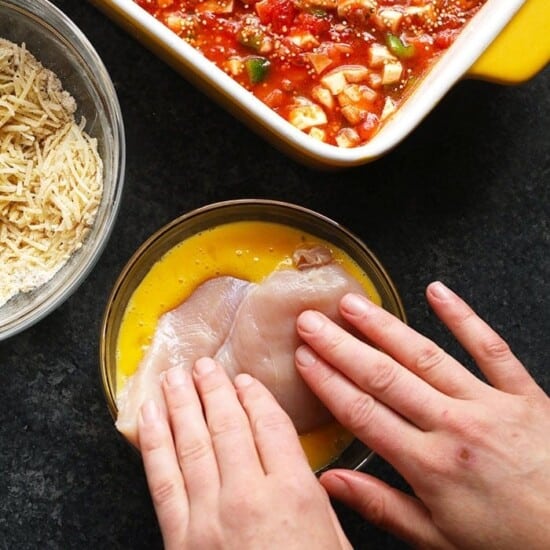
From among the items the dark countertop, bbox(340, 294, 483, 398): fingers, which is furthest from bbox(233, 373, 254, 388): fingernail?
the dark countertop

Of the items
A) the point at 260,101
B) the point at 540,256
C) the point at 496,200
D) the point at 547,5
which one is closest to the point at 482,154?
the point at 496,200

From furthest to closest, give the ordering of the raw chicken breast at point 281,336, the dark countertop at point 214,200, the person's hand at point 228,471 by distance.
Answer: the dark countertop at point 214,200
the raw chicken breast at point 281,336
the person's hand at point 228,471

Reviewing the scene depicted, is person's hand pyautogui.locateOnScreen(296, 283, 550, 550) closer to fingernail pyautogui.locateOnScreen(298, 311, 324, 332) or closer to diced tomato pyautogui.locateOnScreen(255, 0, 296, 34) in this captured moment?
fingernail pyautogui.locateOnScreen(298, 311, 324, 332)

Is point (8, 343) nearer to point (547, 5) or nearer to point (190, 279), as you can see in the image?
point (190, 279)

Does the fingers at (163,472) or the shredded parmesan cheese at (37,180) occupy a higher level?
the shredded parmesan cheese at (37,180)

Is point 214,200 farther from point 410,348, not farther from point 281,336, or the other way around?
point 410,348

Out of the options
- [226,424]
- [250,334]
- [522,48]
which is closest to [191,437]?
[226,424]

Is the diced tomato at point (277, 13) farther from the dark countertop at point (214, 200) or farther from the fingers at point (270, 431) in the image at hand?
the fingers at point (270, 431)

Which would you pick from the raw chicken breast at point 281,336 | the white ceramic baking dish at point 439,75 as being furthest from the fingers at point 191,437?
the white ceramic baking dish at point 439,75
